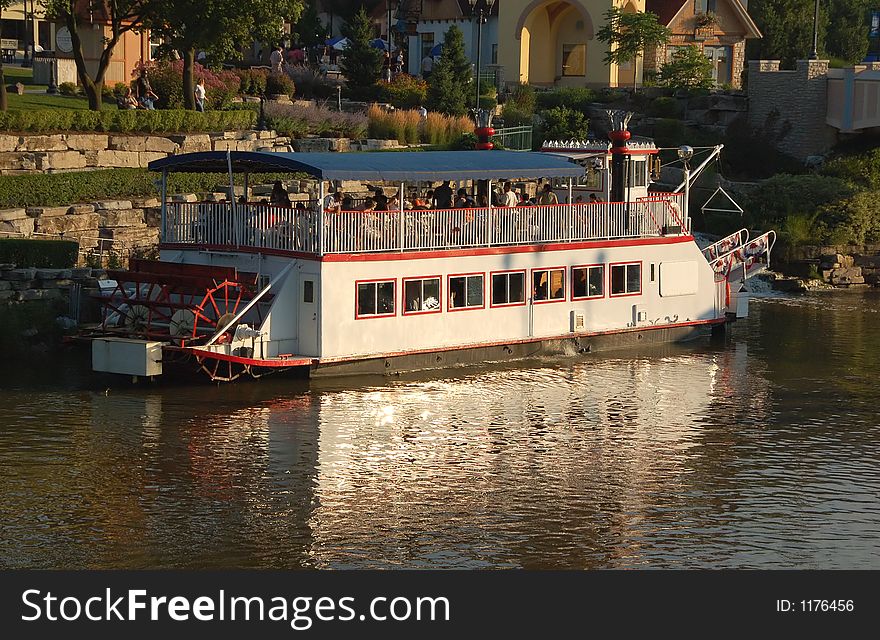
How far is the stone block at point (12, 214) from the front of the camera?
1486 inches

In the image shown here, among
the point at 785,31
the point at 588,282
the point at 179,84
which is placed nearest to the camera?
the point at 588,282

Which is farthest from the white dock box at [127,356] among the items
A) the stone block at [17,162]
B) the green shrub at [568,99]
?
the green shrub at [568,99]

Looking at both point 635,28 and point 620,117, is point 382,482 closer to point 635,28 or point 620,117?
point 620,117

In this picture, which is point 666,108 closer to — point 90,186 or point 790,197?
point 790,197

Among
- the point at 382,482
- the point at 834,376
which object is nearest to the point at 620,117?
the point at 834,376

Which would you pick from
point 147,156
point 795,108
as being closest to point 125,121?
point 147,156

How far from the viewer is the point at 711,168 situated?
59.3 meters

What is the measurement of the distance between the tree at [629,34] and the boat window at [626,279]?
117 feet

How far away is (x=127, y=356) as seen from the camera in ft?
97.9

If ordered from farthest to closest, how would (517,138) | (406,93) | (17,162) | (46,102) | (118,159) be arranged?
(406,93), (517,138), (46,102), (118,159), (17,162)

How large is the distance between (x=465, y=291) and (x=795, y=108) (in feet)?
111

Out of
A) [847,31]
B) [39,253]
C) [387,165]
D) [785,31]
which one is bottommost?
[39,253]

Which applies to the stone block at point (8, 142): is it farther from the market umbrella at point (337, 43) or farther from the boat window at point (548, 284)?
the market umbrella at point (337, 43)

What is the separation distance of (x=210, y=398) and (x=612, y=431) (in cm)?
791
